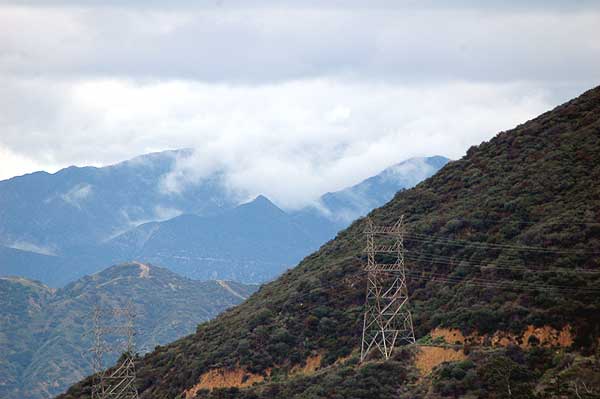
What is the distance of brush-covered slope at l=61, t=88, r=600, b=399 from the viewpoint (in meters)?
72.5

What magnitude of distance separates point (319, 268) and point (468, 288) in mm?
27218

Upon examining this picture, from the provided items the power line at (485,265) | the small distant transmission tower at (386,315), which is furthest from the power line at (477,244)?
the small distant transmission tower at (386,315)

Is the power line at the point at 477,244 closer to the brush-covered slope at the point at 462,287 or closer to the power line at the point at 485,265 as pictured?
the brush-covered slope at the point at 462,287

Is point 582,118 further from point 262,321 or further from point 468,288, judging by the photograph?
point 262,321

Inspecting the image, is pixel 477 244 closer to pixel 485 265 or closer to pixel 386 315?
pixel 485 265

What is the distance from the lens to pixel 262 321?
9606 cm

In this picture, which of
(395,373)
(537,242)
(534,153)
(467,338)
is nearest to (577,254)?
(537,242)

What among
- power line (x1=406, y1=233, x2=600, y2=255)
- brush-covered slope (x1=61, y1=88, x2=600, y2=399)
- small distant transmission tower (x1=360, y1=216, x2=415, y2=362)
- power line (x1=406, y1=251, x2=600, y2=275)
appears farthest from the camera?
power line (x1=406, y1=233, x2=600, y2=255)

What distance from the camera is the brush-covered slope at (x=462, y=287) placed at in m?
72.5

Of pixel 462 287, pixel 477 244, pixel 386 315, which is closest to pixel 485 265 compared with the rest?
pixel 462 287

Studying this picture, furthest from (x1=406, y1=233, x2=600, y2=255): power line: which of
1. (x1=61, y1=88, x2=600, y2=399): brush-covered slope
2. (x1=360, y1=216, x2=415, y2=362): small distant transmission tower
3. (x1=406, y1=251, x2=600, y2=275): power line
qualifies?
(x1=360, y1=216, x2=415, y2=362): small distant transmission tower

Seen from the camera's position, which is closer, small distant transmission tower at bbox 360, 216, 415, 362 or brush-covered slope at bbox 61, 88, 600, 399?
brush-covered slope at bbox 61, 88, 600, 399

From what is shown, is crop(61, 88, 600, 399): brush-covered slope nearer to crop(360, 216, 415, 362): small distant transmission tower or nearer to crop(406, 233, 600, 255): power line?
crop(406, 233, 600, 255): power line

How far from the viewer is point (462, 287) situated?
275 ft
